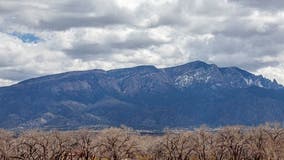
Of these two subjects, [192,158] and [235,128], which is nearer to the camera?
[235,128]

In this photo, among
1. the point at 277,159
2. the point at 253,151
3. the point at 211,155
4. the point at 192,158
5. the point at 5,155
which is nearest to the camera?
the point at 5,155

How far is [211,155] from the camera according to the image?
546 feet

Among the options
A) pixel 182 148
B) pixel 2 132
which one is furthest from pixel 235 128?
pixel 2 132

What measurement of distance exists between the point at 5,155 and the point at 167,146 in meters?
49.2

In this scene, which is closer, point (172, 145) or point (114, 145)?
point (172, 145)

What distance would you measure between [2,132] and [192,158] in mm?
66547

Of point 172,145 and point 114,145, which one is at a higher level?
point 114,145

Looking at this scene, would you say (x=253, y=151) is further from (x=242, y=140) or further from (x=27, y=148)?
(x=27, y=148)

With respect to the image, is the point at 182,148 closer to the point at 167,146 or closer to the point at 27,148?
the point at 167,146

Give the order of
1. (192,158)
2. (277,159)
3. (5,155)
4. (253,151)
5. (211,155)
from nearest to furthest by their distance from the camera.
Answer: (5,155)
(277,159)
(253,151)
(211,155)
(192,158)

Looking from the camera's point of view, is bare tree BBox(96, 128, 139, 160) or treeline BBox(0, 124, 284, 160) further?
bare tree BBox(96, 128, 139, 160)

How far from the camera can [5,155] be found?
132375 mm

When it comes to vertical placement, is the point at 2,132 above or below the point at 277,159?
above

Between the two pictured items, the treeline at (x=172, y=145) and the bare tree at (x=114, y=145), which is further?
the bare tree at (x=114, y=145)
